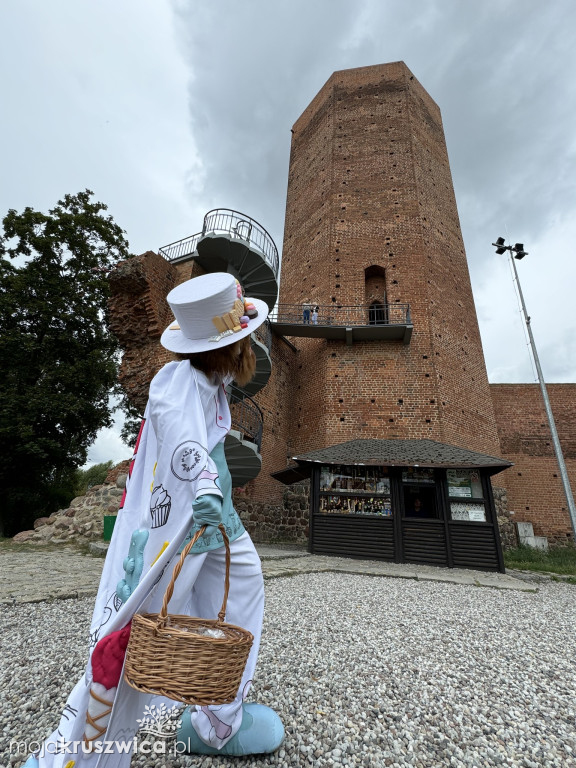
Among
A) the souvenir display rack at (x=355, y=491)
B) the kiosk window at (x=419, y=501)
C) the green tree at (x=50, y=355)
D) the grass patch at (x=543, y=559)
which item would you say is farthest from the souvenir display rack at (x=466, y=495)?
the green tree at (x=50, y=355)

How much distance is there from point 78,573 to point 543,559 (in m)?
12.1

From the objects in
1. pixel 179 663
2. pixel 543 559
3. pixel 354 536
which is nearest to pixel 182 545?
pixel 179 663

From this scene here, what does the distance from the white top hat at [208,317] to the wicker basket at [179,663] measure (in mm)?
965

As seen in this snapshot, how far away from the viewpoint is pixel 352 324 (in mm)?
13406

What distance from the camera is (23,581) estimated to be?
4.31 m

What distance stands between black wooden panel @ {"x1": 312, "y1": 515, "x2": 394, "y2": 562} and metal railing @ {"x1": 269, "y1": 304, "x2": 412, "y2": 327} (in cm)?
725

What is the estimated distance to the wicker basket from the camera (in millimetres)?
1013

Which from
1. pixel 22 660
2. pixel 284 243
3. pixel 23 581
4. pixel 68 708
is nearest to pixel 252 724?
pixel 68 708

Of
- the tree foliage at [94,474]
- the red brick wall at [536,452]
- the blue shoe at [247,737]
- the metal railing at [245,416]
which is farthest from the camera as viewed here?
the tree foliage at [94,474]

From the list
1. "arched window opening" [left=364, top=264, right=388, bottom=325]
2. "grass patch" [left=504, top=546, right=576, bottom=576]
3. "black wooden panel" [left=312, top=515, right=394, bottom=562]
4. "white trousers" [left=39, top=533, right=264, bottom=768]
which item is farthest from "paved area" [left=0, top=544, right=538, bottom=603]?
"arched window opening" [left=364, top=264, right=388, bottom=325]

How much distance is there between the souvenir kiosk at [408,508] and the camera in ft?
24.8

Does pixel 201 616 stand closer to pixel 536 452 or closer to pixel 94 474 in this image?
pixel 536 452

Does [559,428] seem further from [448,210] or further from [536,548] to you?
[448,210]

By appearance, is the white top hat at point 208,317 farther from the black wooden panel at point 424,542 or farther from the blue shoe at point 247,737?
the black wooden panel at point 424,542
